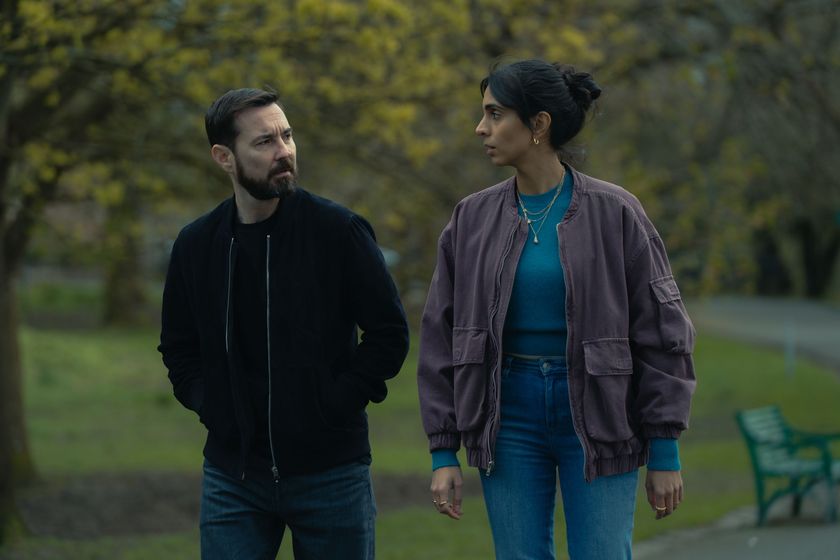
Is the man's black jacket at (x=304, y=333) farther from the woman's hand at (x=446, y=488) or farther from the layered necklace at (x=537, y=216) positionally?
the layered necklace at (x=537, y=216)

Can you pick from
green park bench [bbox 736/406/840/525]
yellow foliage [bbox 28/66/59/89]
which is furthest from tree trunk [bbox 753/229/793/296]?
yellow foliage [bbox 28/66/59/89]

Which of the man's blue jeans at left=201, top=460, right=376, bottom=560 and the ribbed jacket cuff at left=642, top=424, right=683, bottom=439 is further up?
the ribbed jacket cuff at left=642, top=424, right=683, bottom=439

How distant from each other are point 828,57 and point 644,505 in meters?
3.70

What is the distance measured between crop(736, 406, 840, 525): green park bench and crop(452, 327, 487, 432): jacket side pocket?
6668 millimetres

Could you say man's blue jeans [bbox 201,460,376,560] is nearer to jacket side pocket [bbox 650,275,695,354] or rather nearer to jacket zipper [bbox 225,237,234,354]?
jacket zipper [bbox 225,237,234,354]

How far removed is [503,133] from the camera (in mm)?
3891

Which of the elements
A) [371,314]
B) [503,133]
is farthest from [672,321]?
[371,314]

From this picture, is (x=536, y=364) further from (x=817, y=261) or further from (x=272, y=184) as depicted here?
(x=817, y=261)

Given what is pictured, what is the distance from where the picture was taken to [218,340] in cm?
385

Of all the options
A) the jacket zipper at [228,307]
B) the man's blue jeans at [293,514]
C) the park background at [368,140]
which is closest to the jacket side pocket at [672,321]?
the man's blue jeans at [293,514]

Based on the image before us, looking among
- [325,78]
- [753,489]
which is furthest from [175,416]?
[325,78]

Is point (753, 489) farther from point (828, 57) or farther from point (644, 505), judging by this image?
point (828, 57)

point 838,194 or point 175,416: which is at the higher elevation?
point 838,194

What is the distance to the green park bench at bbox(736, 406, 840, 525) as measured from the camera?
10.1 meters
